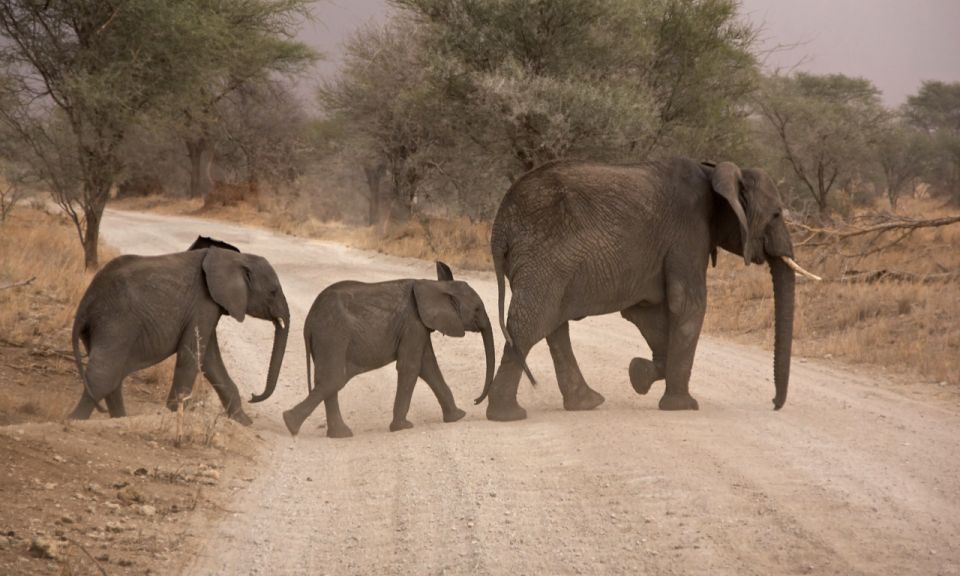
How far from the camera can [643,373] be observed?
29.2ft

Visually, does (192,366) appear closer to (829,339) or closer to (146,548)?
(146,548)

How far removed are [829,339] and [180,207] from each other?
31.7m

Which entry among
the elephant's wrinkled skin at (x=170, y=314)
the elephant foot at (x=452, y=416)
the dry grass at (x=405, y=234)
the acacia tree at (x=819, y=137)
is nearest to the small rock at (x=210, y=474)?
the elephant's wrinkled skin at (x=170, y=314)

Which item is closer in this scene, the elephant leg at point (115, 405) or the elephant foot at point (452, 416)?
the elephant leg at point (115, 405)

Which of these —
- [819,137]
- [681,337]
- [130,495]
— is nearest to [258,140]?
[819,137]

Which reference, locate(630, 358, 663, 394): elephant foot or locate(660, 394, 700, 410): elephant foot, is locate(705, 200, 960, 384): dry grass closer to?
locate(660, 394, 700, 410): elephant foot

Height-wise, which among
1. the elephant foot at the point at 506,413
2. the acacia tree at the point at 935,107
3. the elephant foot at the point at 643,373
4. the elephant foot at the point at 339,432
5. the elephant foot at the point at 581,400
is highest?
the acacia tree at the point at 935,107

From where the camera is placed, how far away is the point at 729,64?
23109 mm

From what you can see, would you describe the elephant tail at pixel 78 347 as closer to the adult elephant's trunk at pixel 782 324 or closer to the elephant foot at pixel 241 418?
the elephant foot at pixel 241 418

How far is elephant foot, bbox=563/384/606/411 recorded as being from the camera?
8.80 meters

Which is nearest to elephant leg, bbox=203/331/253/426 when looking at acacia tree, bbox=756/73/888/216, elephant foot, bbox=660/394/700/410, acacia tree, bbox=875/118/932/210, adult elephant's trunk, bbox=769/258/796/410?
elephant foot, bbox=660/394/700/410

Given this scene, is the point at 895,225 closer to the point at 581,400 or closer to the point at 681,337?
the point at 681,337

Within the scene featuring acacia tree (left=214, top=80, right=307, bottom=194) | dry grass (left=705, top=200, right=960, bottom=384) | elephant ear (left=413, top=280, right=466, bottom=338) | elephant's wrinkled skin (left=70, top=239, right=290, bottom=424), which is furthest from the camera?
acacia tree (left=214, top=80, right=307, bottom=194)

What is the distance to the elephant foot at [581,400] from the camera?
880 cm
